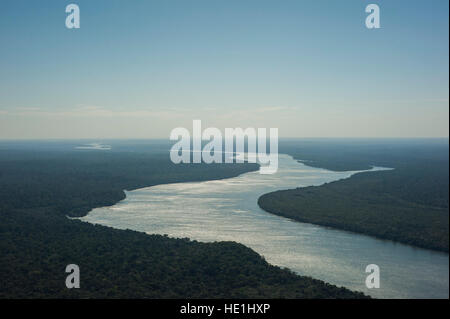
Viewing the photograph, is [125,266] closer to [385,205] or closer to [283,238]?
[283,238]

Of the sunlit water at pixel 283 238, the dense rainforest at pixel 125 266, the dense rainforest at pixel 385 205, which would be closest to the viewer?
the dense rainforest at pixel 125 266

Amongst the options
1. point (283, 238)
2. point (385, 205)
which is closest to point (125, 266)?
point (283, 238)

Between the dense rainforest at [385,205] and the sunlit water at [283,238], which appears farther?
the dense rainforest at [385,205]

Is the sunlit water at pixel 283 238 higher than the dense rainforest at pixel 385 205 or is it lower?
lower

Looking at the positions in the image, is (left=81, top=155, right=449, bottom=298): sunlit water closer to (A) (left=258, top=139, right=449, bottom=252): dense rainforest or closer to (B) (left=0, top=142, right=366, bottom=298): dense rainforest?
(A) (left=258, top=139, right=449, bottom=252): dense rainforest

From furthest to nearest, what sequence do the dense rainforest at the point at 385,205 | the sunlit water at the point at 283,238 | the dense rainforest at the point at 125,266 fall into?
the dense rainforest at the point at 385,205 < the sunlit water at the point at 283,238 < the dense rainforest at the point at 125,266

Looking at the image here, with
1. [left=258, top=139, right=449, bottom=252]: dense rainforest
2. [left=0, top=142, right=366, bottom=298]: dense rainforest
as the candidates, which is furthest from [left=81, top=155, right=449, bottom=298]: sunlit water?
[left=0, top=142, right=366, bottom=298]: dense rainforest

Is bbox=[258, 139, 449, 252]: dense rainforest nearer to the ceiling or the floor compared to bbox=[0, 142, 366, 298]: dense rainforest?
nearer to the ceiling

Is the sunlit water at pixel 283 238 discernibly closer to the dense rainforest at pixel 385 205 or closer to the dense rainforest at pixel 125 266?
the dense rainforest at pixel 385 205

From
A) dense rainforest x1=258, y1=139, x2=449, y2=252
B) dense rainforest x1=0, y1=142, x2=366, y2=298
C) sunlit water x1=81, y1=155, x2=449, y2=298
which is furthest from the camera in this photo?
dense rainforest x1=258, y1=139, x2=449, y2=252

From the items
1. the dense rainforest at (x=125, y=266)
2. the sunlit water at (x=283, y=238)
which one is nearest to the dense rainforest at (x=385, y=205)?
the sunlit water at (x=283, y=238)
